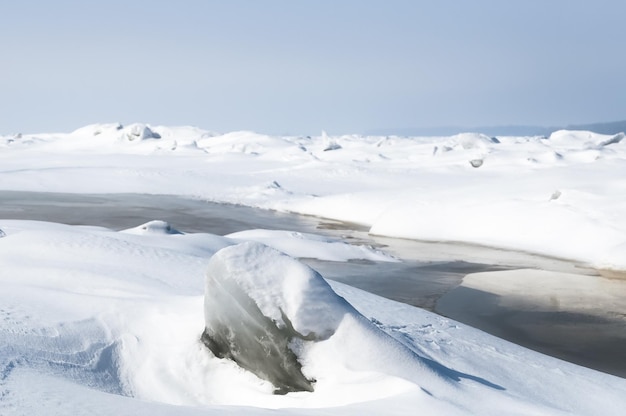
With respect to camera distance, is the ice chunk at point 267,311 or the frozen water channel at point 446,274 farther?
the frozen water channel at point 446,274

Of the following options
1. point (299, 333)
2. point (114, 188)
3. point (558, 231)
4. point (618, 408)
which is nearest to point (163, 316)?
point (299, 333)

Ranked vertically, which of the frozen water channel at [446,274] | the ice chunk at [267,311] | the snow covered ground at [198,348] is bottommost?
the frozen water channel at [446,274]

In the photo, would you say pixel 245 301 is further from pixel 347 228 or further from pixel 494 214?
pixel 347 228

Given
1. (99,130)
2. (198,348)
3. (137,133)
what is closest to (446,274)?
(198,348)

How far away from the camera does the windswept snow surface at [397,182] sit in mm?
17266

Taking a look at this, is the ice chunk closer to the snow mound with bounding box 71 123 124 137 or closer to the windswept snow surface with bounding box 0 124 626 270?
the windswept snow surface with bounding box 0 124 626 270

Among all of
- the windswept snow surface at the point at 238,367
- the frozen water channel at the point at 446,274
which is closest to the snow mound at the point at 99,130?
the frozen water channel at the point at 446,274

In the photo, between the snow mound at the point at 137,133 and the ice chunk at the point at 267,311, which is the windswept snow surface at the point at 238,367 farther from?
the snow mound at the point at 137,133

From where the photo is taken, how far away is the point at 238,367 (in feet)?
17.7

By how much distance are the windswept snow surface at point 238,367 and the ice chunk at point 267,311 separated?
13 millimetres

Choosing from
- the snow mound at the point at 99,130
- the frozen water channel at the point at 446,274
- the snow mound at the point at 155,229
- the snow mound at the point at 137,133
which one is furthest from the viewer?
the snow mound at the point at 99,130

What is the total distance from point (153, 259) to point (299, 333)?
3.68 meters

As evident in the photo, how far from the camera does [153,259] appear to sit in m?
8.41

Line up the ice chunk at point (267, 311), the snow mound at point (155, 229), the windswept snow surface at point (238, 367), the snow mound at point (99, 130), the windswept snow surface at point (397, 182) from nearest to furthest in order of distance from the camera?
the windswept snow surface at point (238, 367)
the ice chunk at point (267, 311)
the snow mound at point (155, 229)
the windswept snow surface at point (397, 182)
the snow mound at point (99, 130)
